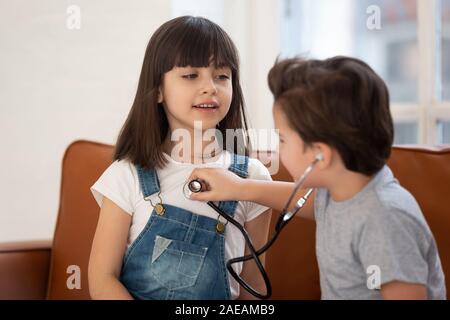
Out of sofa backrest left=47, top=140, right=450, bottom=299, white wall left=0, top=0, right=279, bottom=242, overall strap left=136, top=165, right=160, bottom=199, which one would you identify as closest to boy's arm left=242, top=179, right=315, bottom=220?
overall strap left=136, top=165, right=160, bottom=199

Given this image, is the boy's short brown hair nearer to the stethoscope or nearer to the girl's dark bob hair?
the stethoscope

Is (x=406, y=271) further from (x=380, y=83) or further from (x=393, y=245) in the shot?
(x=380, y=83)

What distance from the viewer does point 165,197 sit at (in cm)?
139

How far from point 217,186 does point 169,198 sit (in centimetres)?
16

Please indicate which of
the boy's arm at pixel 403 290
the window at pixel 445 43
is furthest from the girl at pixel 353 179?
the window at pixel 445 43

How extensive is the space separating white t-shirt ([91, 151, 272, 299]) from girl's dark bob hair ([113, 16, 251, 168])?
3cm

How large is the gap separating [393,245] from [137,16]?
4.98ft

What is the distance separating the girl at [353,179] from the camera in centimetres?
105

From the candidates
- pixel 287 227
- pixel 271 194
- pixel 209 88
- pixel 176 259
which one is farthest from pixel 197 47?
pixel 287 227

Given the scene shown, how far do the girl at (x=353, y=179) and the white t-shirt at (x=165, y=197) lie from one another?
0.28m

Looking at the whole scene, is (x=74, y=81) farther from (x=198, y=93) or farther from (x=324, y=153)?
(x=324, y=153)

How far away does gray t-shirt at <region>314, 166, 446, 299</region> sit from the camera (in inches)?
41.0

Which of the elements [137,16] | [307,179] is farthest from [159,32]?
[137,16]

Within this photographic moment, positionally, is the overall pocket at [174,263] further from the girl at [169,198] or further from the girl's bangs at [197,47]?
the girl's bangs at [197,47]
